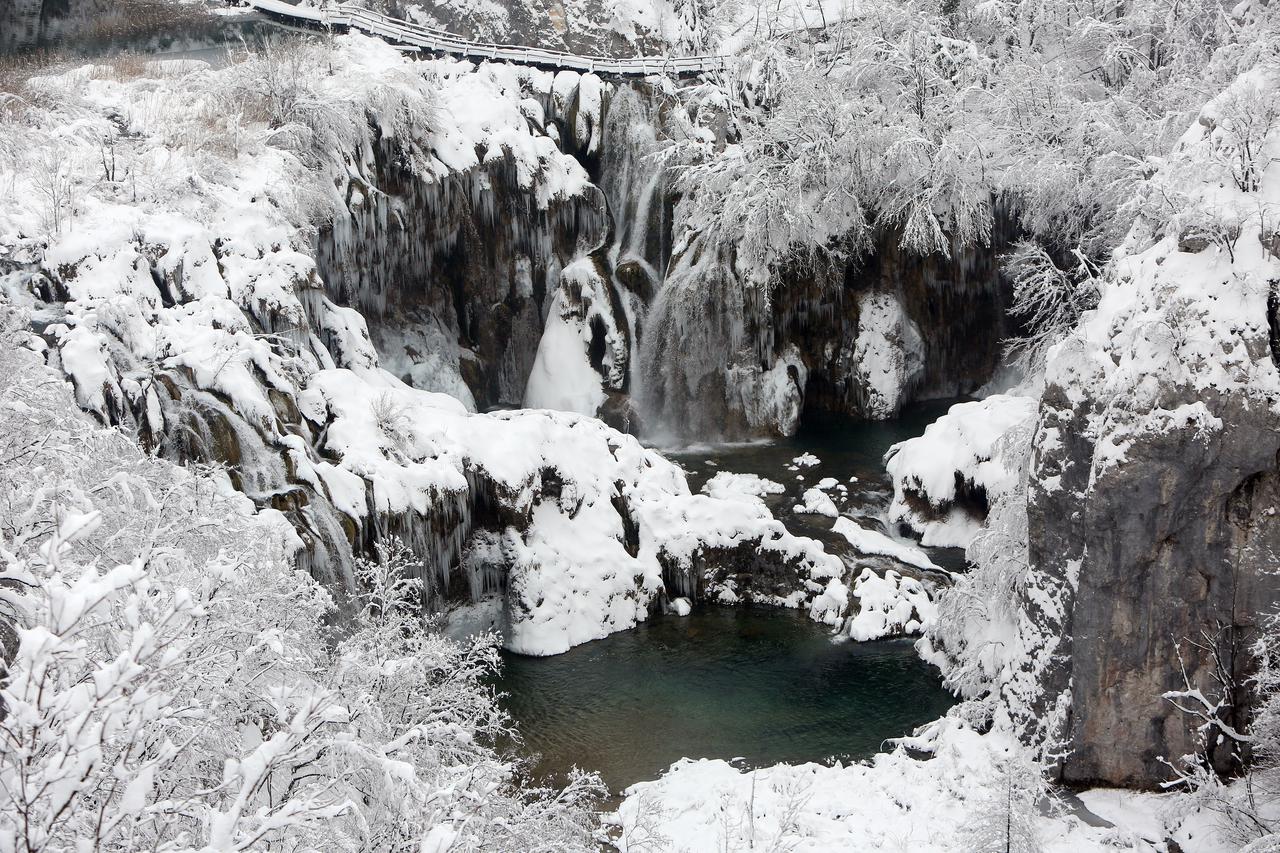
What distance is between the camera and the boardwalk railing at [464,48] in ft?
75.3

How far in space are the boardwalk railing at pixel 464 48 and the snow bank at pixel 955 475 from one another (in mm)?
11462

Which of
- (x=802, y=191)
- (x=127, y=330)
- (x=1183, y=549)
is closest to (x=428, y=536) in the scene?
(x=127, y=330)

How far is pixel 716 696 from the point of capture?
41.0ft

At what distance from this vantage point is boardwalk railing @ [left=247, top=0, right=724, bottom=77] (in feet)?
75.3

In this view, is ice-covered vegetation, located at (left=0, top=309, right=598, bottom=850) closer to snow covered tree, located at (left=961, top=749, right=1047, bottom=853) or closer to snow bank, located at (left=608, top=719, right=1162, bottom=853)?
snow bank, located at (left=608, top=719, right=1162, bottom=853)

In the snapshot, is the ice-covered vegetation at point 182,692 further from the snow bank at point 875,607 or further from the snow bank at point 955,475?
the snow bank at point 955,475

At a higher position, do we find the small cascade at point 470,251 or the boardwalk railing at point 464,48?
the boardwalk railing at point 464,48

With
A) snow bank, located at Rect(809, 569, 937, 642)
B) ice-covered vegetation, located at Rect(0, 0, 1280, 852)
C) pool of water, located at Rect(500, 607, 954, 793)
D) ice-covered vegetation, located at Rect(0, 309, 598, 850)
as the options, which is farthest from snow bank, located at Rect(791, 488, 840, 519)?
ice-covered vegetation, located at Rect(0, 309, 598, 850)

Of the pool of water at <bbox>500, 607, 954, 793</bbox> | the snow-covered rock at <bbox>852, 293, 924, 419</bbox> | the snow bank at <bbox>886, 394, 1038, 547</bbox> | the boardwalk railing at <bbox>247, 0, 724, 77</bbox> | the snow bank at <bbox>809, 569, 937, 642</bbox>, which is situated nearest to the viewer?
the pool of water at <bbox>500, 607, 954, 793</bbox>

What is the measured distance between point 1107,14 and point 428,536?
1777 cm

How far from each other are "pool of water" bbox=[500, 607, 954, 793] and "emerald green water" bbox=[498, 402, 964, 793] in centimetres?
1

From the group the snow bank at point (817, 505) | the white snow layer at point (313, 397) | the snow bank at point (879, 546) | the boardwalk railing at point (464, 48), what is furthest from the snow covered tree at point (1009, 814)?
the boardwalk railing at point (464, 48)

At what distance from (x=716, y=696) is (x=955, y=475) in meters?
6.14

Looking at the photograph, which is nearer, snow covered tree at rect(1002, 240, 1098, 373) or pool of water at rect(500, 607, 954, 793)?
pool of water at rect(500, 607, 954, 793)
